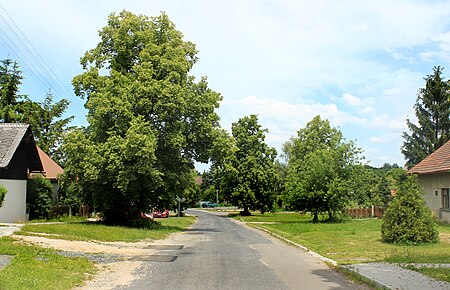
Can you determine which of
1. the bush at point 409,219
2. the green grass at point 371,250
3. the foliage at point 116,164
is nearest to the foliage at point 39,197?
the foliage at point 116,164

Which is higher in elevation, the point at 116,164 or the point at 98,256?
the point at 116,164

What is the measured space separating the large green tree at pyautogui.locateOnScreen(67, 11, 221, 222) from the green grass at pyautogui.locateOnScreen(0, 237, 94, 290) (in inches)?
479

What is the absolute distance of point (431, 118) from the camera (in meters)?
57.9

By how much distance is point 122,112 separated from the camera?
28.8 meters

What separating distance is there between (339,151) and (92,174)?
21.7m

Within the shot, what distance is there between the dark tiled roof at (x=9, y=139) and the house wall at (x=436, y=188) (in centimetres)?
2762

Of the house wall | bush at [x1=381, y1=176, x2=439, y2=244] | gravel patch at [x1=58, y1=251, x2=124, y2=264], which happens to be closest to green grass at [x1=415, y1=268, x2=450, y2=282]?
bush at [x1=381, y1=176, x2=439, y2=244]

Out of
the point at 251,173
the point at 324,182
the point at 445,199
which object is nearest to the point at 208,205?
the point at 251,173

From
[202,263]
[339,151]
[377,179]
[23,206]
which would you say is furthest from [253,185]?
[202,263]

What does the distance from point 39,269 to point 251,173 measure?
174 ft

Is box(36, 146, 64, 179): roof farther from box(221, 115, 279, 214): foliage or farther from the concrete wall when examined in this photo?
box(221, 115, 279, 214): foliage

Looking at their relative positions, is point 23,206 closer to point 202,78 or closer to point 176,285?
point 202,78

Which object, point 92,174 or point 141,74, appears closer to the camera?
point 92,174

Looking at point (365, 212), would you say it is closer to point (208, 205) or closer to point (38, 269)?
point (38, 269)
